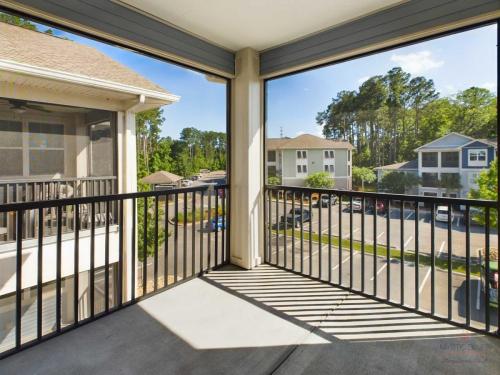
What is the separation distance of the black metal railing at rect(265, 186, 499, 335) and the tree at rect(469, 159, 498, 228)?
1 cm

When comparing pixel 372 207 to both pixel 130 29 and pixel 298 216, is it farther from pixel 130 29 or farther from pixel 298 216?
pixel 130 29

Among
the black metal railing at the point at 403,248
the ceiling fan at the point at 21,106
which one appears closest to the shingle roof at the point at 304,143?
the black metal railing at the point at 403,248

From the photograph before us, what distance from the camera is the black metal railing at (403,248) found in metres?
1.93

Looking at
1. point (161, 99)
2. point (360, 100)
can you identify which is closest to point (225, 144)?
point (161, 99)

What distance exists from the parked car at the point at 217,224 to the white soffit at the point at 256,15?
5.90ft

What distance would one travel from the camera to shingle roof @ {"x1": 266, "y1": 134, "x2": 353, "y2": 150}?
2.61 meters

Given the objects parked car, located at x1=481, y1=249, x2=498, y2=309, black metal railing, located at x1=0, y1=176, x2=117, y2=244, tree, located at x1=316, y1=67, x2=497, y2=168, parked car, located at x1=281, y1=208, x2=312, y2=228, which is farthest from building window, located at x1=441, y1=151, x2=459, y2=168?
black metal railing, located at x1=0, y1=176, x2=117, y2=244

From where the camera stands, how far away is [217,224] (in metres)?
3.07

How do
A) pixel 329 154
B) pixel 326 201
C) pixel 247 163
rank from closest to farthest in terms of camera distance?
pixel 329 154 → pixel 326 201 → pixel 247 163

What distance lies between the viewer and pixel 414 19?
6.74 ft

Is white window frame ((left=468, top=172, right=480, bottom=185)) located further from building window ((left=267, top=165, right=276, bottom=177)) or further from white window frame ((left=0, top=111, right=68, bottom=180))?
white window frame ((left=0, top=111, right=68, bottom=180))

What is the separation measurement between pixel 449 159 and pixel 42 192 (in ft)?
10.2

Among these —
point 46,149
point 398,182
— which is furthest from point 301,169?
point 46,149

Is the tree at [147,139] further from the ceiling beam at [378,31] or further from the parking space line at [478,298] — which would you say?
the parking space line at [478,298]
